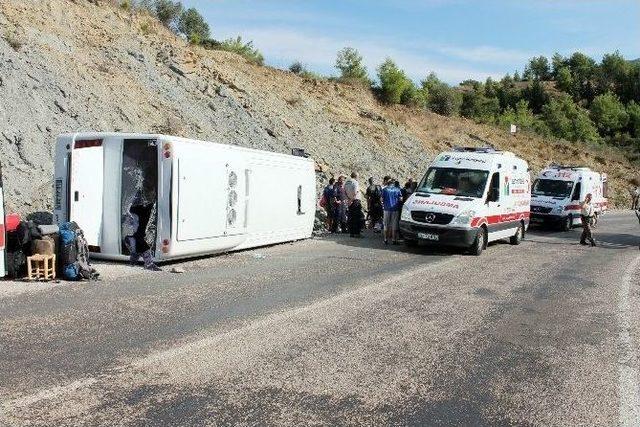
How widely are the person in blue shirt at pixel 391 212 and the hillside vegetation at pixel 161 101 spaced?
858 centimetres

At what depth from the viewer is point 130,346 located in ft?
22.3

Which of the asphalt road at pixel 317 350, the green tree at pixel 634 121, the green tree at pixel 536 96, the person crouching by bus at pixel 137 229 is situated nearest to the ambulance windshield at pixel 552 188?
the asphalt road at pixel 317 350

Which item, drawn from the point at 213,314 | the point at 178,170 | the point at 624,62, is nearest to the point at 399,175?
the point at 178,170

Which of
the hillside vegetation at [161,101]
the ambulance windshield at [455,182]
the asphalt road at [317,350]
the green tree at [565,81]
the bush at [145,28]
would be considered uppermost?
the green tree at [565,81]

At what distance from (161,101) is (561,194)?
624 inches

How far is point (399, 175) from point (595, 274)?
21.6m

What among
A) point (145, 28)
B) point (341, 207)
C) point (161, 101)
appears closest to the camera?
point (341, 207)

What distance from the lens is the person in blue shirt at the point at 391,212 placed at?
58.7 feet

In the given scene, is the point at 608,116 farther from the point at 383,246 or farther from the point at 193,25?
the point at 383,246

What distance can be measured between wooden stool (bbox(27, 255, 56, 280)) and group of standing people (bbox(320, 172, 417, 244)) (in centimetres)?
940

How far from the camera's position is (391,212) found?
1794cm

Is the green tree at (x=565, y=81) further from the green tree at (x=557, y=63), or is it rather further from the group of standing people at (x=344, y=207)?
the group of standing people at (x=344, y=207)

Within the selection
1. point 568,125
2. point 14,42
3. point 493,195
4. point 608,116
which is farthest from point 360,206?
point 608,116

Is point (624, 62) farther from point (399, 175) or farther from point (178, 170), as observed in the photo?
point (178, 170)
